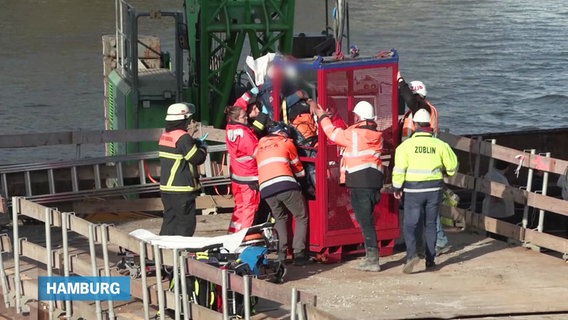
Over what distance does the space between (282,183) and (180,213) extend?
3.28 ft

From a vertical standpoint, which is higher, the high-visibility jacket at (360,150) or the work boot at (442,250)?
the high-visibility jacket at (360,150)

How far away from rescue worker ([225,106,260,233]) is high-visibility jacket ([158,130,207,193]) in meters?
0.64

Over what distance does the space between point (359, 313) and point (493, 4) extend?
40.0 metres

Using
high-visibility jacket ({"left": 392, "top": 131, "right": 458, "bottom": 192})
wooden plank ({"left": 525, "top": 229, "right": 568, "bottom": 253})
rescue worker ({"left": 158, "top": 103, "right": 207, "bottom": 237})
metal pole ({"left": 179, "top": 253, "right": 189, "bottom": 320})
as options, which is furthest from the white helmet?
metal pole ({"left": 179, "top": 253, "right": 189, "bottom": 320})

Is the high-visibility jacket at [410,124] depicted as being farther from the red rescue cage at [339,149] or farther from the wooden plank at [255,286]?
the wooden plank at [255,286]

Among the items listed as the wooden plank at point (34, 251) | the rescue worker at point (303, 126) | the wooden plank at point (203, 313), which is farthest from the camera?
the rescue worker at point (303, 126)

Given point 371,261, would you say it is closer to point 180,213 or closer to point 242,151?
point 242,151

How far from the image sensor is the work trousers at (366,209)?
11227mm

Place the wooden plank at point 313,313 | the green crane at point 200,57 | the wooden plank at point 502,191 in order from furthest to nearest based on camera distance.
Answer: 1. the green crane at point 200,57
2. the wooden plank at point 502,191
3. the wooden plank at point 313,313

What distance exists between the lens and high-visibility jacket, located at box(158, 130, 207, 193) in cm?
1106

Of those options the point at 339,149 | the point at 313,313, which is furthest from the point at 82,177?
the point at 313,313

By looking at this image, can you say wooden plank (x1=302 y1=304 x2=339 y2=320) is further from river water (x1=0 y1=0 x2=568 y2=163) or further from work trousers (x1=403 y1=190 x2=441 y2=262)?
river water (x1=0 y1=0 x2=568 y2=163)

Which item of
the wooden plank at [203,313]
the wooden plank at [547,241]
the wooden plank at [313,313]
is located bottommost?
the wooden plank at [547,241]

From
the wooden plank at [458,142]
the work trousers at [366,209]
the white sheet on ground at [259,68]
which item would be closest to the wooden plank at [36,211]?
the work trousers at [366,209]
